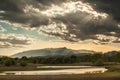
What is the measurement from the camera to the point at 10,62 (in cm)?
15788

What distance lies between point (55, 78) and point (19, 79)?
26.8ft

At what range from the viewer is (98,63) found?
183 m

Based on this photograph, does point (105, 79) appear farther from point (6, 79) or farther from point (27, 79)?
point (6, 79)

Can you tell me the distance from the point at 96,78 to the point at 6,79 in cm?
2018

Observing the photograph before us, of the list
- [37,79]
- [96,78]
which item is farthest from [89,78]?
[37,79]

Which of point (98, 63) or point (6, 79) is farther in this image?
point (98, 63)

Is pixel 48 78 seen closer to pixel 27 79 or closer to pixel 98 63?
pixel 27 79

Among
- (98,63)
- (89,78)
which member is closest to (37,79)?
(89,78)

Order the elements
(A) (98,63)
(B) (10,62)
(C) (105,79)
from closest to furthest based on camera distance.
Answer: (C) (105,79), (B) (10,62), (A) (98,63)

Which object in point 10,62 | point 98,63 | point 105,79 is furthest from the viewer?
point 98,63

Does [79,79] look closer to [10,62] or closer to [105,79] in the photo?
[105,79]

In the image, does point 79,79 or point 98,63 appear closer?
point 79,79

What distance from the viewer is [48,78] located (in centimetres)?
6888

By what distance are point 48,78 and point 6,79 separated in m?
9.49
